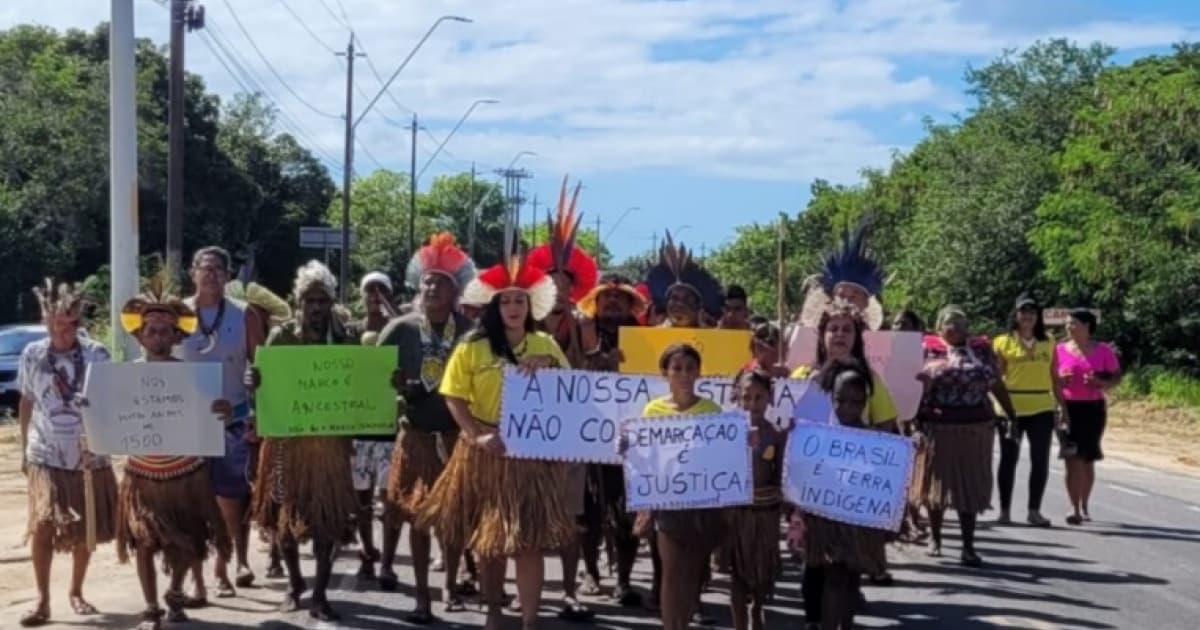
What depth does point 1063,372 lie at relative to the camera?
14.1 metres

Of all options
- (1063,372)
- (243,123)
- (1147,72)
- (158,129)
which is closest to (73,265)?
(158,129)

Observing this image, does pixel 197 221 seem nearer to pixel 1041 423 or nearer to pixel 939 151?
pixel 939 151

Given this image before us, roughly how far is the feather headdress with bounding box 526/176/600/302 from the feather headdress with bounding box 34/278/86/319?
2.48 metres

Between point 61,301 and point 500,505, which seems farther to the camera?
point 61,301

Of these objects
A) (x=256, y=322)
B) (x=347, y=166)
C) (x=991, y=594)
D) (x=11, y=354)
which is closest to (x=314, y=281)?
(x=256, y=322)

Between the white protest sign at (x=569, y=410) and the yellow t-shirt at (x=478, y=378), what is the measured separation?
77 millimetres

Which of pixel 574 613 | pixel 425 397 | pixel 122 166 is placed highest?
pixel 122 166

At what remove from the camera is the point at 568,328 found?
945cm

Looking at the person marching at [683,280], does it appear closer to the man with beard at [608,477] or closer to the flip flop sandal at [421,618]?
the man with beard at [608,477]

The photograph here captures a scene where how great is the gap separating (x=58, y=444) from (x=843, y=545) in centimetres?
425

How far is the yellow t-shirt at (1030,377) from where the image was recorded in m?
13.5

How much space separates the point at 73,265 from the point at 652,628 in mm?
35997

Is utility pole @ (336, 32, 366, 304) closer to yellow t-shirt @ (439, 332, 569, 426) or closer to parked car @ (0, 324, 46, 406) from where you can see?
parked car @ (0, 324, 46, 406)

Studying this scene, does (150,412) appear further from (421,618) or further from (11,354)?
(11,354)
